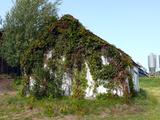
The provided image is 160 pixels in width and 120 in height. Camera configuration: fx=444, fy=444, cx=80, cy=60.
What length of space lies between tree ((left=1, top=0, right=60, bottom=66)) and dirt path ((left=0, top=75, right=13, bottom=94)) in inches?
→ 67.2

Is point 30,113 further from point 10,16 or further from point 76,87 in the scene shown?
point 10,16

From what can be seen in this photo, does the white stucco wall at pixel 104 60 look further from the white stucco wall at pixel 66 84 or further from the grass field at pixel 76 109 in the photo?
the grass field at pixel 76 109

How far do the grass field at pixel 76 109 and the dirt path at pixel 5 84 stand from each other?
7555mm

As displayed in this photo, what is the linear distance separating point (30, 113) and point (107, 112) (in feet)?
14.6

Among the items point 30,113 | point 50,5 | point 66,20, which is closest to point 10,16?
point 50,5

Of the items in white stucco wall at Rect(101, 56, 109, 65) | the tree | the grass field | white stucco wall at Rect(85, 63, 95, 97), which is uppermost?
the tree

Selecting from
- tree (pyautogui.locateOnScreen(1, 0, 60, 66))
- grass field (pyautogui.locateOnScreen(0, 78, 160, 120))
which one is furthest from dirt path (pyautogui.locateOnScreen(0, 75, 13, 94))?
grass field (pyautogui.locateOnScreen(0, 78, 160, 120))

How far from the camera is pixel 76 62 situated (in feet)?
104

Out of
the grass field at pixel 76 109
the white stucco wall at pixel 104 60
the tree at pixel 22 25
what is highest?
the tree at pixel 22 25

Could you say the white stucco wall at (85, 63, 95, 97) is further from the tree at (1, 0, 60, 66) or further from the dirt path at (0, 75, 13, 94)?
the tree at (1, 0, 60, 66)

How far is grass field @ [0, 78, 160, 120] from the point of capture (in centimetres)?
2430

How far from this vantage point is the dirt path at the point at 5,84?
125ft

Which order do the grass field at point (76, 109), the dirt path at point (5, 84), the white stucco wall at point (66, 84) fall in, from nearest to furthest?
the grass field at point (76, 109) → the white stucco wall at point (66, 84) → the dirt path at point (5, 84)

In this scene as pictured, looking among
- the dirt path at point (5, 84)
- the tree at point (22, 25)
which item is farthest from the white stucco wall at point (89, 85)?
the tree at point (22, 25)
